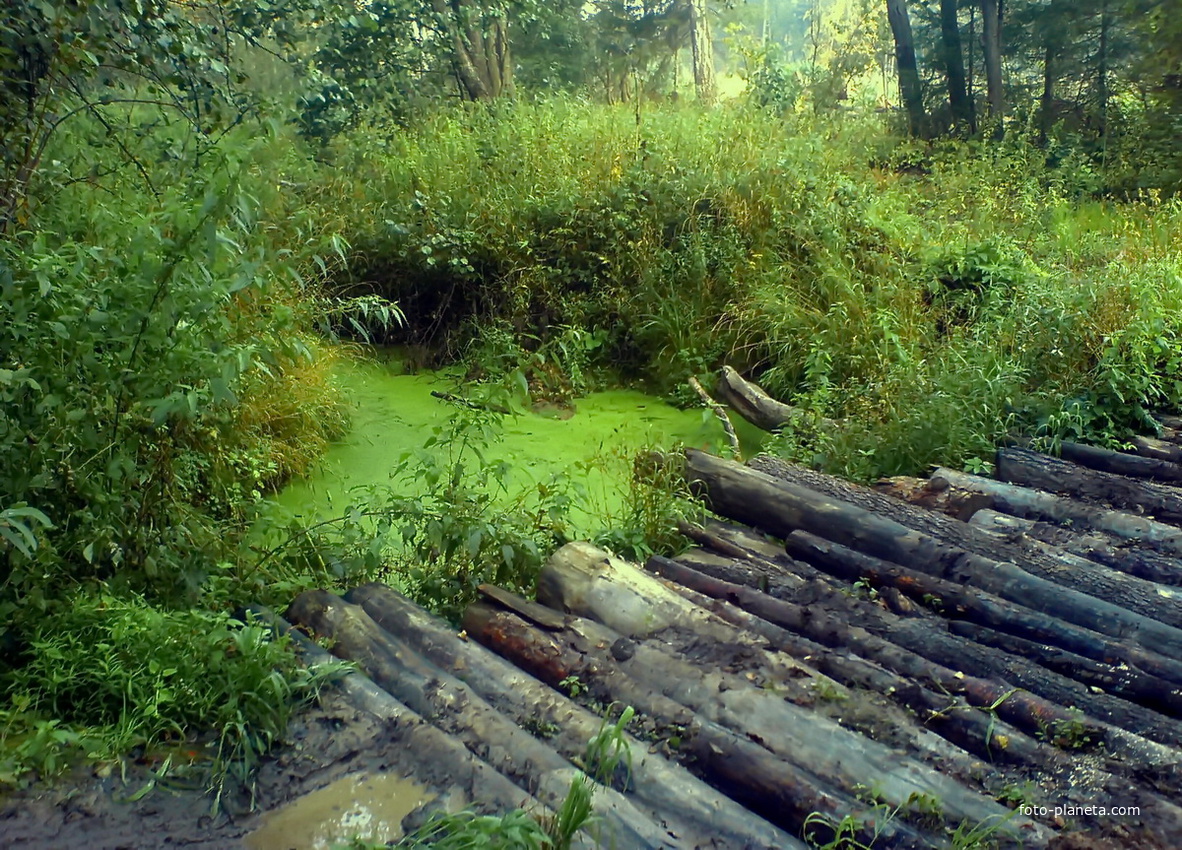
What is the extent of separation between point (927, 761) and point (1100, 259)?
5843 mm

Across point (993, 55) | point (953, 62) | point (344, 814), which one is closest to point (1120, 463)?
point (344, 814)

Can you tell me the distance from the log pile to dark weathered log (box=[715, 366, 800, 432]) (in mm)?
1799

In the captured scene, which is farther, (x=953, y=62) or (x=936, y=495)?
(x=953, y=62)

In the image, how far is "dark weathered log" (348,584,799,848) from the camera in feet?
8.54

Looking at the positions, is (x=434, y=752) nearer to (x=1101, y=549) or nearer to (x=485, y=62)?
(x=1101, y=549)

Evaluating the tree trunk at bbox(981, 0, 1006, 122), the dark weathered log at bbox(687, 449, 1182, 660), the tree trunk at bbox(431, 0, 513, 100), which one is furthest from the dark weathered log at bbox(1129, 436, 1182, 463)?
the tree trunk at bbox(431, 0, 513, 100)

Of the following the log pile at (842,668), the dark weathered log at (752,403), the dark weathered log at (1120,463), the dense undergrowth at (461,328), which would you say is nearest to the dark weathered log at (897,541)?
the log pile at (842,668)

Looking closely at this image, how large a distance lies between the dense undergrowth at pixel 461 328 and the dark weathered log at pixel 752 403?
19 centimetres

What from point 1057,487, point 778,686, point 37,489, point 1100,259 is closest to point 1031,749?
point 778,686

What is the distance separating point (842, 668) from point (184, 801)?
210 centimetres

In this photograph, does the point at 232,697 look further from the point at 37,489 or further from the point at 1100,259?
the point at 1100,259

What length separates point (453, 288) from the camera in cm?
893

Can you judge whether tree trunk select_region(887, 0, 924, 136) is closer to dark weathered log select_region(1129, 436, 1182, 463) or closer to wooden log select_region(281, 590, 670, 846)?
dark weathered log select_region(1129, 436, 1182, 463)

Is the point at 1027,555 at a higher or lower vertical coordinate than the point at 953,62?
lower
